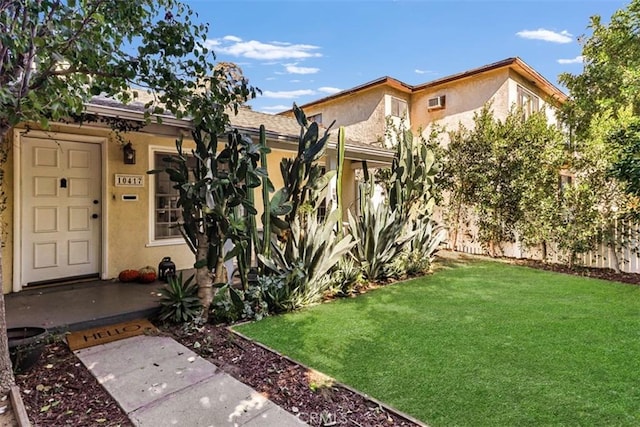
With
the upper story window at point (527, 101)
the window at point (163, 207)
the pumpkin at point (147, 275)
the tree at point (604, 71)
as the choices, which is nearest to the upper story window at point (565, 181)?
the tree at point (604, 71)

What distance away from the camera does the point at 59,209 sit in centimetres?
600

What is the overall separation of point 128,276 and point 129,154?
7.04 feet

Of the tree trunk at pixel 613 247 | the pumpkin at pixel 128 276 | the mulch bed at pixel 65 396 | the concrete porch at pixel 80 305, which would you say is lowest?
the mulch bed at pixel 65 396

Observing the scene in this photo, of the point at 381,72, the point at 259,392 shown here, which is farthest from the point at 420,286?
the point at 381,72

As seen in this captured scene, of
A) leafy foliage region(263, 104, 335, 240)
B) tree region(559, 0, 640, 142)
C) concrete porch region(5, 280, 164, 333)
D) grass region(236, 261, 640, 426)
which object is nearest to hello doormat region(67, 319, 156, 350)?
concrete porch region(5, 280, 164, 333)

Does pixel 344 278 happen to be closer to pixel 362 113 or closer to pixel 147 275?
pixel 147 275

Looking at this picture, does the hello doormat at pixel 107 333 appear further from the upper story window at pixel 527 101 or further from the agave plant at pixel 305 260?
the upper story window at pixel 527 101

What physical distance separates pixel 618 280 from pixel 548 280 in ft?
4.77

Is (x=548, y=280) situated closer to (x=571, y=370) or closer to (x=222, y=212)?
(x=571, y=370)

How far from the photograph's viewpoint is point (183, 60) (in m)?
3.94

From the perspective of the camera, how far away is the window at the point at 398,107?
14.6 meters

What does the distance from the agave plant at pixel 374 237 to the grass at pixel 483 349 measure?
73 cm

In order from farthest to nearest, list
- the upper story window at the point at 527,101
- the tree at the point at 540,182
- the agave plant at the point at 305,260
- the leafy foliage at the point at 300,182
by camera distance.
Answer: the upper story window at the point at 527,101 < the tree at the point at 540,182 < the leafy foliage at the point at 300,182 < the agave plant at the point at 305,260

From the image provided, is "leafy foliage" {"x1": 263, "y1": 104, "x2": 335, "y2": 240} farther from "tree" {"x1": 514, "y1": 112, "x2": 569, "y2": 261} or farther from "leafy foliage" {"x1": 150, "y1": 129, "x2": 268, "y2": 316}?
"tree" {"x1": 514, "y1": 112, "x2": 569, "y2": 261}
